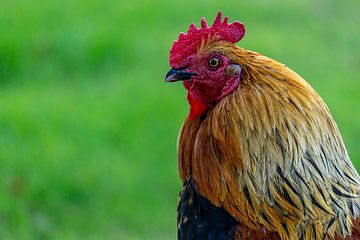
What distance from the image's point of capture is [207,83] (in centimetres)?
314

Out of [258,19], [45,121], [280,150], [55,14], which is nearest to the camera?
[280,150]

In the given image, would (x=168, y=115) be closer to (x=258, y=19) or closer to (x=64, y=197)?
(x=64, y=197)

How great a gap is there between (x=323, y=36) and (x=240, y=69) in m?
6.10

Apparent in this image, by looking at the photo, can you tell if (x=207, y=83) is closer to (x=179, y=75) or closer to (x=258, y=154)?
(x=179, y=75)

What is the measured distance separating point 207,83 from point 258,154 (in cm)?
37

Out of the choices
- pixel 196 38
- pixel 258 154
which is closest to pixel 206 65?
pixel 196 38

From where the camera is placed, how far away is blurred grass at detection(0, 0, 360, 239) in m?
5.85

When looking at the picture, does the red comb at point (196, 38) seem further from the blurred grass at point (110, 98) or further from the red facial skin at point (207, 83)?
the blurred grass at point (110, 98)

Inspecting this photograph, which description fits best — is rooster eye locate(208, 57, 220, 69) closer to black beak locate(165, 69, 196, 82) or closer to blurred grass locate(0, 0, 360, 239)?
black beak locate(165, 69, 196, 82)

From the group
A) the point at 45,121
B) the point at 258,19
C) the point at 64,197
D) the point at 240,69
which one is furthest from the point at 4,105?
the point at 240,69

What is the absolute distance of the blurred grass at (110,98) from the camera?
5852 millimetres

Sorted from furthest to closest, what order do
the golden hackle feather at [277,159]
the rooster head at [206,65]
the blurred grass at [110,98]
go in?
the blurred grass at [110,98], the rooster head at [206,65], the golden hackle feather at [277,159]

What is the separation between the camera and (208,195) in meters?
3.15

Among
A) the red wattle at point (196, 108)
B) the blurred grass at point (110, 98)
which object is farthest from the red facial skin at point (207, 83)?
the blurred grass at point (110, 98)
